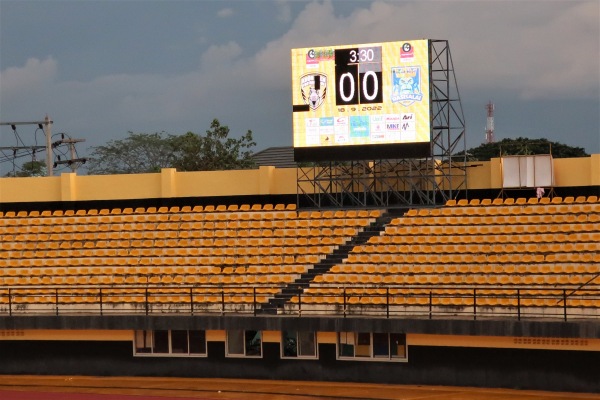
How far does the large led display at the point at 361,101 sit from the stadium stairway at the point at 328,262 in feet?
7.07

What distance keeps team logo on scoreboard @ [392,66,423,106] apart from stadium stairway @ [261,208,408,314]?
3.90 metres

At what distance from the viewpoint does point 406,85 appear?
109ft

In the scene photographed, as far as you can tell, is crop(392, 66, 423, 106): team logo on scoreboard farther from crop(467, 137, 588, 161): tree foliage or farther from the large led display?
crop(467, 137, 588, 161): tree foliage

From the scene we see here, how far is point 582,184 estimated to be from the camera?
1313 inches

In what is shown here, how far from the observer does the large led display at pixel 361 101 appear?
33094mm

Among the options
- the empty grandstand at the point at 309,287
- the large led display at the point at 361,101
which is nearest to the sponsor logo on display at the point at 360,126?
the large led display at the point at 361,101

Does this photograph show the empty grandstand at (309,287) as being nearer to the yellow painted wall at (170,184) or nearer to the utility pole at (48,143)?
the yellow painted wall at (170,184)

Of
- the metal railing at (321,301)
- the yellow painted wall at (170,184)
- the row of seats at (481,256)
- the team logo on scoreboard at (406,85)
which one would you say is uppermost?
the team logo on scoreboard at (406,85)

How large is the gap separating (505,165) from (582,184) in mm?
2597

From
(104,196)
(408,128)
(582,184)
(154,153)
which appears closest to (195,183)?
(104,196)

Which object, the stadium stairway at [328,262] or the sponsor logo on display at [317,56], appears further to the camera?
the sponsor logo on display at [317,56]

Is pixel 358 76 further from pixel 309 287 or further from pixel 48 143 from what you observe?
pixel 48 143

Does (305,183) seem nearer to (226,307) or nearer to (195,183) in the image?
(195,183)

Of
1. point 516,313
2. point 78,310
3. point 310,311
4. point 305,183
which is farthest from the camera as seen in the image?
point 305,183
